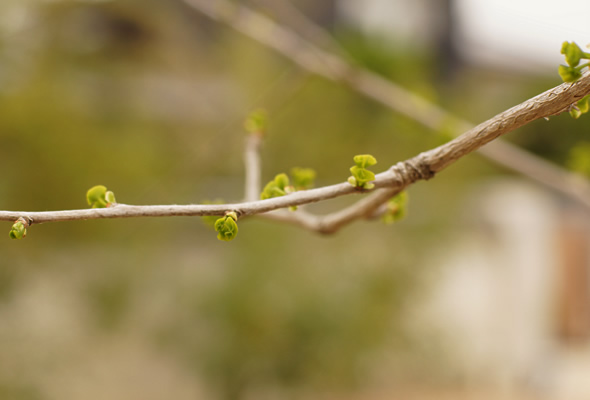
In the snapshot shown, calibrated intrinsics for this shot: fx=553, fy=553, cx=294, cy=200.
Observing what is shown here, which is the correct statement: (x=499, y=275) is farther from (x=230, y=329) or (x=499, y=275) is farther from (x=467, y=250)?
(x=230, y=329)

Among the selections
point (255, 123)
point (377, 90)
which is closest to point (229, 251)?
point (377, 90)

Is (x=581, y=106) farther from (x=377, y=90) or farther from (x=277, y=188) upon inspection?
(x=377, y=90)

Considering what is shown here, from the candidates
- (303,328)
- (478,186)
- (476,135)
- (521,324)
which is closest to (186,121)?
(303,328)

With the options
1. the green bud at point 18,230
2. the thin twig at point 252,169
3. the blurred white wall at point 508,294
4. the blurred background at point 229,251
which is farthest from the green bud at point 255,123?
the blurred white wall at point 508,294

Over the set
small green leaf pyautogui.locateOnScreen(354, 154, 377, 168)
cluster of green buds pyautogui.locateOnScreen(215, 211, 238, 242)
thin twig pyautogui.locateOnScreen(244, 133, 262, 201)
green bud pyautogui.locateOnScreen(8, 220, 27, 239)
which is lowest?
green bud pyautogui.locateOnScreen(8, 220, 27, 239)

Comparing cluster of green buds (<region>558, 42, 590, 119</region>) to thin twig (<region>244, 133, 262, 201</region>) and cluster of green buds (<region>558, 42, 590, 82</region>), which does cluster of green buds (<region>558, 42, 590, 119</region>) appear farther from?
thin twig (<region>244, 133, 262, 201</region>)

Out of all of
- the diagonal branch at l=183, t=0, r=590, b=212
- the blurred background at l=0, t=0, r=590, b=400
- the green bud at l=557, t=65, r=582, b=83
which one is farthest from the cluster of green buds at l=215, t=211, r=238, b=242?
the blurred background at l=0, t=0, r=590, b=400
